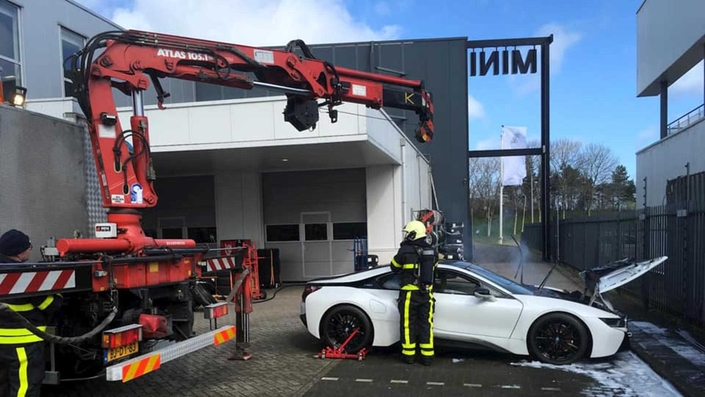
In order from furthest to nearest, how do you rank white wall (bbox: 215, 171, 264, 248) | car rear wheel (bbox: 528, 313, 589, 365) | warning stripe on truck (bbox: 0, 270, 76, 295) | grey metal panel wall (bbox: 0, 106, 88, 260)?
white wall (bbox: 215, 171, 264, 248) → car rear wheel (bbox: 528, 313, 589, 365) → grey metal panel wall (bbox: 0, 106, 88, 260) → warning stripe on truck (bbox: 0, 270, 76, 295)

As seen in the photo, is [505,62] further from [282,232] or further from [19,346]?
[19,346]

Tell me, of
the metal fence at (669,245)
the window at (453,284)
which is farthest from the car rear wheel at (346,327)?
the metal fence at (669,245)

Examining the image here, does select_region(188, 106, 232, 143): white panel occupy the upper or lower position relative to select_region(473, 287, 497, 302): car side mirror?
upper

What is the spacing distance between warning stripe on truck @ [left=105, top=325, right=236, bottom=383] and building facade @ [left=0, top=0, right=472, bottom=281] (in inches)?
233

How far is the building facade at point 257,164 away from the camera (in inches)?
431

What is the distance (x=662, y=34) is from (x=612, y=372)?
19.2 meters

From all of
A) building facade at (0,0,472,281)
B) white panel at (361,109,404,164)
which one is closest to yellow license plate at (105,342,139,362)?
building facade at (0,0,472,281)

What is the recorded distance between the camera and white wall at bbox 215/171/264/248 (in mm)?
15516

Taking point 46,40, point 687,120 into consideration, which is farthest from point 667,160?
point 46,40

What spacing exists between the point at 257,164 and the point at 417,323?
8.89 m

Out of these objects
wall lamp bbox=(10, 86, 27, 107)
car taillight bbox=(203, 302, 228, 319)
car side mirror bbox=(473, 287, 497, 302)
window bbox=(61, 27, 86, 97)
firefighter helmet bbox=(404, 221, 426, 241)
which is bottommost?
car side mirror bbox=(473, 287, 497, 302)

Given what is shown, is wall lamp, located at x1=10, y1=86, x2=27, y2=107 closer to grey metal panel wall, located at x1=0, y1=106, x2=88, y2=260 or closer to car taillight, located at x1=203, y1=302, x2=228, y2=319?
grey metal panel wall, located at x1=0, y1=106, x2=88, y2=260

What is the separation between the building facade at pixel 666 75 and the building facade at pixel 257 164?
8.19 metres

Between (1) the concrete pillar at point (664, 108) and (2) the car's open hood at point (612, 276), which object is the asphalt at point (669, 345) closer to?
(2) the car's open hood at point (612, 276)
